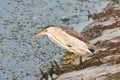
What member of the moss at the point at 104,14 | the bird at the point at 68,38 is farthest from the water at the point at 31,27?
the bird at the point at 68,38

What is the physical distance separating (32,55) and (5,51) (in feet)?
2.35

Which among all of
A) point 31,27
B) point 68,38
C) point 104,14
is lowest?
point 31,27

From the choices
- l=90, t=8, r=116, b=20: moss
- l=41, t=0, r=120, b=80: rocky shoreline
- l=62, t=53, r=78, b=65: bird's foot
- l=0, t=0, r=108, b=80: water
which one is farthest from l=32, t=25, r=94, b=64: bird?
l=90, t=8, r=116, b=20: moss

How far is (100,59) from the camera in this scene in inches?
403

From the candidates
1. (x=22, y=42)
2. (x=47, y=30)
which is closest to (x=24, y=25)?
(x=22, y=42)

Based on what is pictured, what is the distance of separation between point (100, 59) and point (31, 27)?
17.1ft

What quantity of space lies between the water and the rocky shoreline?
2.20 feet

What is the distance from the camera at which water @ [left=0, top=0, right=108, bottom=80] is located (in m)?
11.5

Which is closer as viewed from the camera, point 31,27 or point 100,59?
point 100,59

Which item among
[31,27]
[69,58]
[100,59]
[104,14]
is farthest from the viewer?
[104,14]

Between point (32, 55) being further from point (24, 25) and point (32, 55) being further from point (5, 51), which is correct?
point (24, 25)

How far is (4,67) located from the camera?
11.4 meters

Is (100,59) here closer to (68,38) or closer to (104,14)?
(68,38)

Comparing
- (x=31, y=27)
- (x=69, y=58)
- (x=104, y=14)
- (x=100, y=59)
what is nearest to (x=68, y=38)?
(x=100, y=59)
